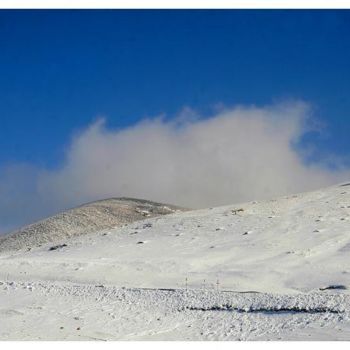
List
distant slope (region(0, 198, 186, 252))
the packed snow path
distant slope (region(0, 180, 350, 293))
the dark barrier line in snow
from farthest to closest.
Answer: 1. distant slope (region(0, 198, 186, 252))
2. distant slope (region(0, 180, 350, 293))
3. the dark barrier line in snow
4. the packed snow path

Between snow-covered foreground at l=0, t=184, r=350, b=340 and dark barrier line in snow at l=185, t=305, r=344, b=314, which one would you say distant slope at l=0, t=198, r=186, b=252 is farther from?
dark barrier line in snow at l=185, t=305, r=344, b=314

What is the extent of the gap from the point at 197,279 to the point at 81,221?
16.8 m

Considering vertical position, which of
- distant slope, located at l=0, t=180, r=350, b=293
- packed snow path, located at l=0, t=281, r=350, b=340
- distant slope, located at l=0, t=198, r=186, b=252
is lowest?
packed snow path, located at l=0, t=281, r=350, b=340

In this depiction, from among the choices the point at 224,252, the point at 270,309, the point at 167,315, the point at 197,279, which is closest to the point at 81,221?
the point at 224,252

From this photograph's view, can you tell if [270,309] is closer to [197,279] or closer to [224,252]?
[197,279]

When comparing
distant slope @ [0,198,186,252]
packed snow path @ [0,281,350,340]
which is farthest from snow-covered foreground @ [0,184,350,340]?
distant slope @ [0,198,186,252]

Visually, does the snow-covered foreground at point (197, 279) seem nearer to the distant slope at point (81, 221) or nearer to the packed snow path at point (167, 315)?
the packed snow path at point (167, 315)

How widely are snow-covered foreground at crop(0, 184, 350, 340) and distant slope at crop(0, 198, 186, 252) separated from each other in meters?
4.16

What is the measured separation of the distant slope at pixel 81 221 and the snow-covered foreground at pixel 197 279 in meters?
4.16

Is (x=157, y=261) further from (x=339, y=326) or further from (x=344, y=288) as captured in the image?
(x=339, y=326)

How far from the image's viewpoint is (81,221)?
106 feet

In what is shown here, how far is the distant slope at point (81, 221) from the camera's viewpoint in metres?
29.8

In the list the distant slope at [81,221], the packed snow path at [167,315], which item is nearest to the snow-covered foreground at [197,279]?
the packed snow path at [167,315]

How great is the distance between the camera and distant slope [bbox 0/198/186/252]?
29.8m
